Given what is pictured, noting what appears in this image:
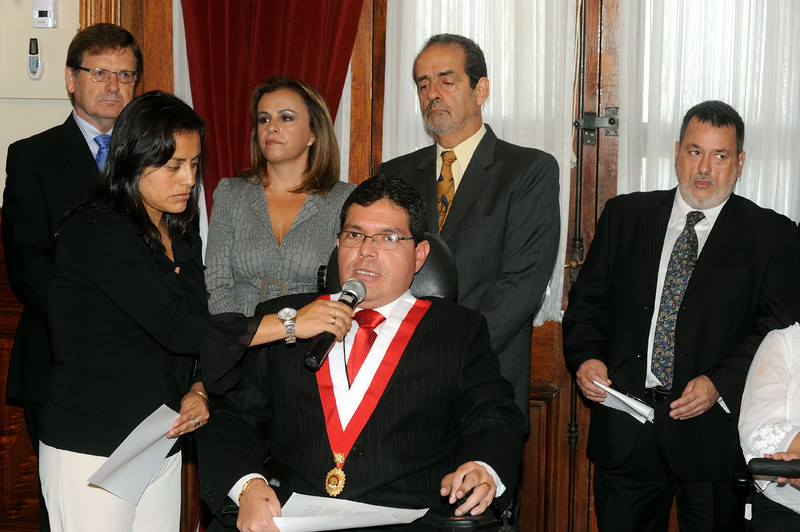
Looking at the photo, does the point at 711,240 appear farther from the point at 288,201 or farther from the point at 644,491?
the point at 288,201

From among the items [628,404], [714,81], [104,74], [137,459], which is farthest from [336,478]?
[714,81]

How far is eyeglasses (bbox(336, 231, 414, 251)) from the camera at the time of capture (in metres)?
2.69

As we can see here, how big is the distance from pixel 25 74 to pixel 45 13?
1.14ft

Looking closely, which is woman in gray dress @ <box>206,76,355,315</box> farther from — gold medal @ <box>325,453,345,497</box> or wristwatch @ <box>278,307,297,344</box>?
gold medal @ <box>325,453,345,497</box>

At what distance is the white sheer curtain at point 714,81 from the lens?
3977 millimetres

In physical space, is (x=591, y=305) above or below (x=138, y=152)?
below

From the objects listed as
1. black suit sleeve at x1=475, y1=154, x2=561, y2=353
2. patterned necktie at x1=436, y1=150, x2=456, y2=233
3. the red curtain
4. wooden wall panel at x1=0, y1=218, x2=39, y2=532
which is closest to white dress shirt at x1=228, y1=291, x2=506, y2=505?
black suit sleeve at x1=475, y1=154, x2=561, y2=353

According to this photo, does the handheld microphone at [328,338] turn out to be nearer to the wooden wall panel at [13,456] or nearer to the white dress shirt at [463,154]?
the white dress shirt at [463,154]

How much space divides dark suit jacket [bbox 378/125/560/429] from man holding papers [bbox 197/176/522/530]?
63cm

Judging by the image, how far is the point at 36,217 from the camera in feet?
11.3

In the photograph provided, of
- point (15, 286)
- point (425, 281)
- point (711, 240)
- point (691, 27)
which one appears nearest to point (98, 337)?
point (425, 281)

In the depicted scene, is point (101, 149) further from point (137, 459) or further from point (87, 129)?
point (137, 459)

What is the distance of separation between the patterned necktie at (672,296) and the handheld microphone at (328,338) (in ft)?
4.79

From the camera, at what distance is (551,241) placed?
11.4ft
